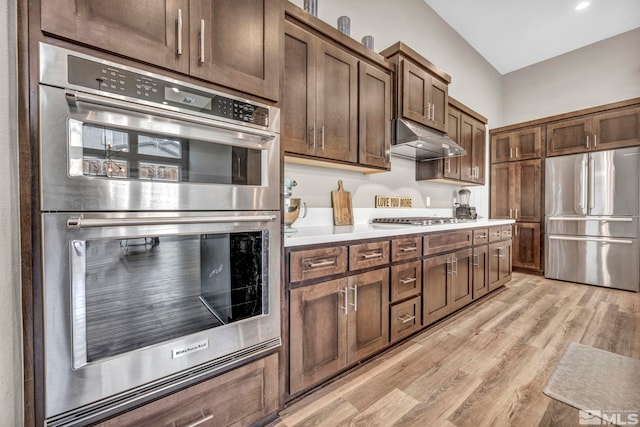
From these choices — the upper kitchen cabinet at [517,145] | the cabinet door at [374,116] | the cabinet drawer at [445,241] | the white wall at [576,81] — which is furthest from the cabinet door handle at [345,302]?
the white wall at [576,81]

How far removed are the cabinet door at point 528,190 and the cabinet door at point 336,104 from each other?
373 cm

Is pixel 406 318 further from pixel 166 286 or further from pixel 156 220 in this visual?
pixel 156 220

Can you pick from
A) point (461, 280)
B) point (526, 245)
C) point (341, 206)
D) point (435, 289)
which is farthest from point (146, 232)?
point (526, 245)

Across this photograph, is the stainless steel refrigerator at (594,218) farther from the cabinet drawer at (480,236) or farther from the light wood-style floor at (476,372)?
the cabinet drawer at (480,236)

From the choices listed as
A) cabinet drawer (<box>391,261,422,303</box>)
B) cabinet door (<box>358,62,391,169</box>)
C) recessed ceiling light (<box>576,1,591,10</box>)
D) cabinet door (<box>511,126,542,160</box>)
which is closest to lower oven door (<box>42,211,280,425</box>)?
cabinet drawer (<box>391,261,422,303</box>)

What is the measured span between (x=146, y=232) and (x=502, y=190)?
17.2 feet

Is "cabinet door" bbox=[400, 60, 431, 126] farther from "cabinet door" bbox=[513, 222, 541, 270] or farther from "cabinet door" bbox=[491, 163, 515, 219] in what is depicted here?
"cabinet door" bbox=[513, 222, 541, 270]

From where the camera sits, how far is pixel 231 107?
117 centimetres

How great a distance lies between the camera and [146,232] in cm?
97

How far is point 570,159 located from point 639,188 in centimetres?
79

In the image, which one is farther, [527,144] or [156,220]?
[527,144]

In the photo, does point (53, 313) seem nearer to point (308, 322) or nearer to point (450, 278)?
point (308, 322)

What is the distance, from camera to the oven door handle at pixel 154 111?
0.84 meters

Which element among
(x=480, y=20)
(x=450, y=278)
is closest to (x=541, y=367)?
(x=450, y=278)
